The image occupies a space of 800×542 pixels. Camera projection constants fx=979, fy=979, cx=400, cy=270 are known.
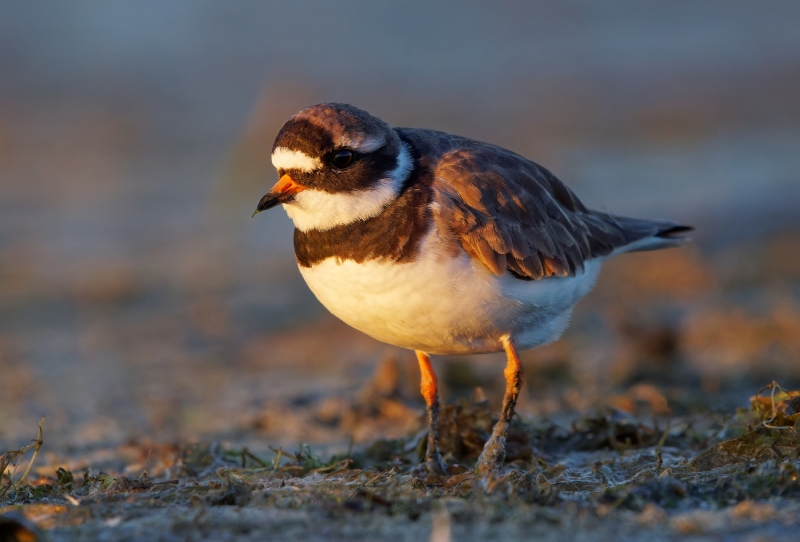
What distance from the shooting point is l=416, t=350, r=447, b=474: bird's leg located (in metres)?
4.78

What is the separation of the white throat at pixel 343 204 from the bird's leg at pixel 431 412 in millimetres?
1062

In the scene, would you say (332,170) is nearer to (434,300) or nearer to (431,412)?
(434,300)

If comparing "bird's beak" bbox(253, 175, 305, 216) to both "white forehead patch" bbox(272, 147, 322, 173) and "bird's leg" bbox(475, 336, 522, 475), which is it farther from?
"bird's leg" bbox(475, 336, 522, 475)

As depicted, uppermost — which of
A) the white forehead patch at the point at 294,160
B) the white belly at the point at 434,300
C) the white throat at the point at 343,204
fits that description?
the white forehead patch at the point at 294,160

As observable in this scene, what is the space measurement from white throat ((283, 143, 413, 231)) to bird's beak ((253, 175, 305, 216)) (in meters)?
0.03

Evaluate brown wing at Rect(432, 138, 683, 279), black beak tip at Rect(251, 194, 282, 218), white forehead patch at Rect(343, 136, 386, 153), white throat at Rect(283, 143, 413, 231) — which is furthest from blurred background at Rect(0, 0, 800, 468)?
white forehead patch at Rect(343, 136, 386, 153)

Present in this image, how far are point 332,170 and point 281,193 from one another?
26cm

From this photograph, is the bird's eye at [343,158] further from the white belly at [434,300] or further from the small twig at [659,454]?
the small twig at [659,454]

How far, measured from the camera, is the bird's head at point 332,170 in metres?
4.57

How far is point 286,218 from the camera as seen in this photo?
→ 12672mm

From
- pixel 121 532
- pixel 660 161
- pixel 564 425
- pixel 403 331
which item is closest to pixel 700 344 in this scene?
pixel 564 425

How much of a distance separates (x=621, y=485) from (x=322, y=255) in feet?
5.59

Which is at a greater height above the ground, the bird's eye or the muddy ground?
the bird's eye

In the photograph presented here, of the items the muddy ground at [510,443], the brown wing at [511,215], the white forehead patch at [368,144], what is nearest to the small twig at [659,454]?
the muddy ground at [510,443]
